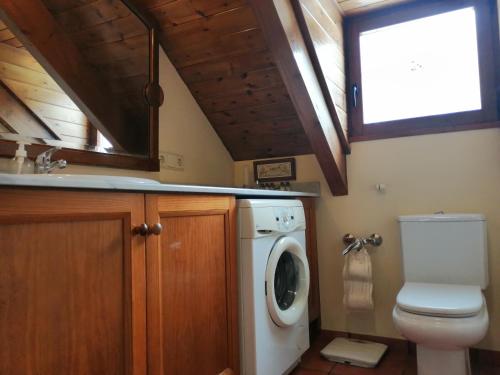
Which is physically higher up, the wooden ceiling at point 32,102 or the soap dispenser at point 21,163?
the wooden ceiling at point 32,102

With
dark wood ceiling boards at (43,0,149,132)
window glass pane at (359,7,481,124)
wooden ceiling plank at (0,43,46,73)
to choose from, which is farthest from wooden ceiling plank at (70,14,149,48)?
window glass pane at (359,7,481,124)

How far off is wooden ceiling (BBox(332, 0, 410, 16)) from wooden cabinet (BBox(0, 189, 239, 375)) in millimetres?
1602

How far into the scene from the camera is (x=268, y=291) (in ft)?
5.42

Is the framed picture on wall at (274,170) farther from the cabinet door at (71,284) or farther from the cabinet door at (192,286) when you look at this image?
the cabinet door at (71,284)

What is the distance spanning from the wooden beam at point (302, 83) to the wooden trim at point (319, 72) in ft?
0.10

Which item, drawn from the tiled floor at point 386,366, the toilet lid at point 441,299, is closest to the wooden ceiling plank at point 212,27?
the toilet lid at point 441,299

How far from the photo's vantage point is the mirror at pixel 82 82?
1463 mm

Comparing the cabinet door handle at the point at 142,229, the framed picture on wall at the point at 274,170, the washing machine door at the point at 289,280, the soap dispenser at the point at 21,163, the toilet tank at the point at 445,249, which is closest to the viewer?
the cabinet door handle at the point at 142,229

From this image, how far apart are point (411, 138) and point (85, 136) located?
1.82m

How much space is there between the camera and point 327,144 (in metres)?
2.10

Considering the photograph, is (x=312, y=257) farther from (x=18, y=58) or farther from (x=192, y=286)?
(x=18, y=58)

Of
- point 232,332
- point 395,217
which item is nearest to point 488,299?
point 395,217

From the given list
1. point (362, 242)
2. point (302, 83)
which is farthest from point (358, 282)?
point (302, 83)

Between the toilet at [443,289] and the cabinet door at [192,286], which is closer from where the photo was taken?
the cabinet door at [192,286]
